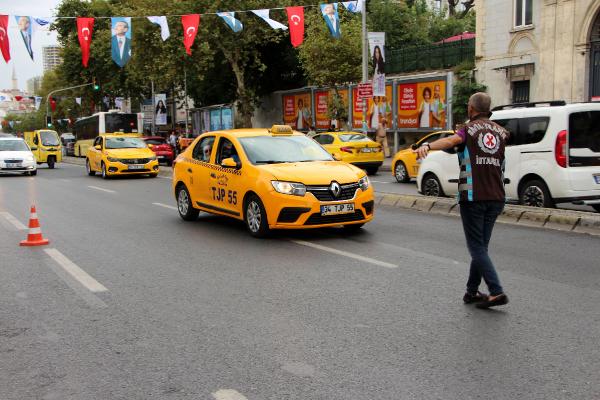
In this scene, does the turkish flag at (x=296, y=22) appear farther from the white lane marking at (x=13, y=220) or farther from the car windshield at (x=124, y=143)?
the white lane marking at (x=13, y=220)

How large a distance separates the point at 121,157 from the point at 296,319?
19.7 metres

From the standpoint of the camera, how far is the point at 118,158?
→ 2400 centimetres

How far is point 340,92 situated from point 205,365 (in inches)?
1299

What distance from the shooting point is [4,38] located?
22625mm

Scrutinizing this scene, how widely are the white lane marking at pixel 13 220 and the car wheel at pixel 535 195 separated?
8496 mm

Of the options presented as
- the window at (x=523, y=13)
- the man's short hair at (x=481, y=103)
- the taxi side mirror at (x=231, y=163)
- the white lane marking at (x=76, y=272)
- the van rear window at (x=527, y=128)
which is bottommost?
the white lane marking at (x=76, y=272)

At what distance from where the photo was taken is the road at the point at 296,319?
4.16 metres

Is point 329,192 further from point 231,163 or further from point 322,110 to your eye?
point 322,110

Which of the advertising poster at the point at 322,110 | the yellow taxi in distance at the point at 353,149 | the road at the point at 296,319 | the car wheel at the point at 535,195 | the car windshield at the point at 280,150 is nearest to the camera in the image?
the road at the point at 296,319

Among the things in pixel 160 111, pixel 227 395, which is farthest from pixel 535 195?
pixel 160 111

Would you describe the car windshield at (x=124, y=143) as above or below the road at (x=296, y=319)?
above

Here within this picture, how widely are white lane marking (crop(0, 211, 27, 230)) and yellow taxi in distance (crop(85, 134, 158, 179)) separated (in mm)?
10478

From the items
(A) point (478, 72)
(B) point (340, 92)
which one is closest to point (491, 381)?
(A) point (478, 72)

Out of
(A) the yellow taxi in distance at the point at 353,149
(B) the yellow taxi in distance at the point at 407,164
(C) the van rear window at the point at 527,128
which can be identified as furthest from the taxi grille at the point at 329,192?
(A) the yellow taxi in distance at the point at 353,149
